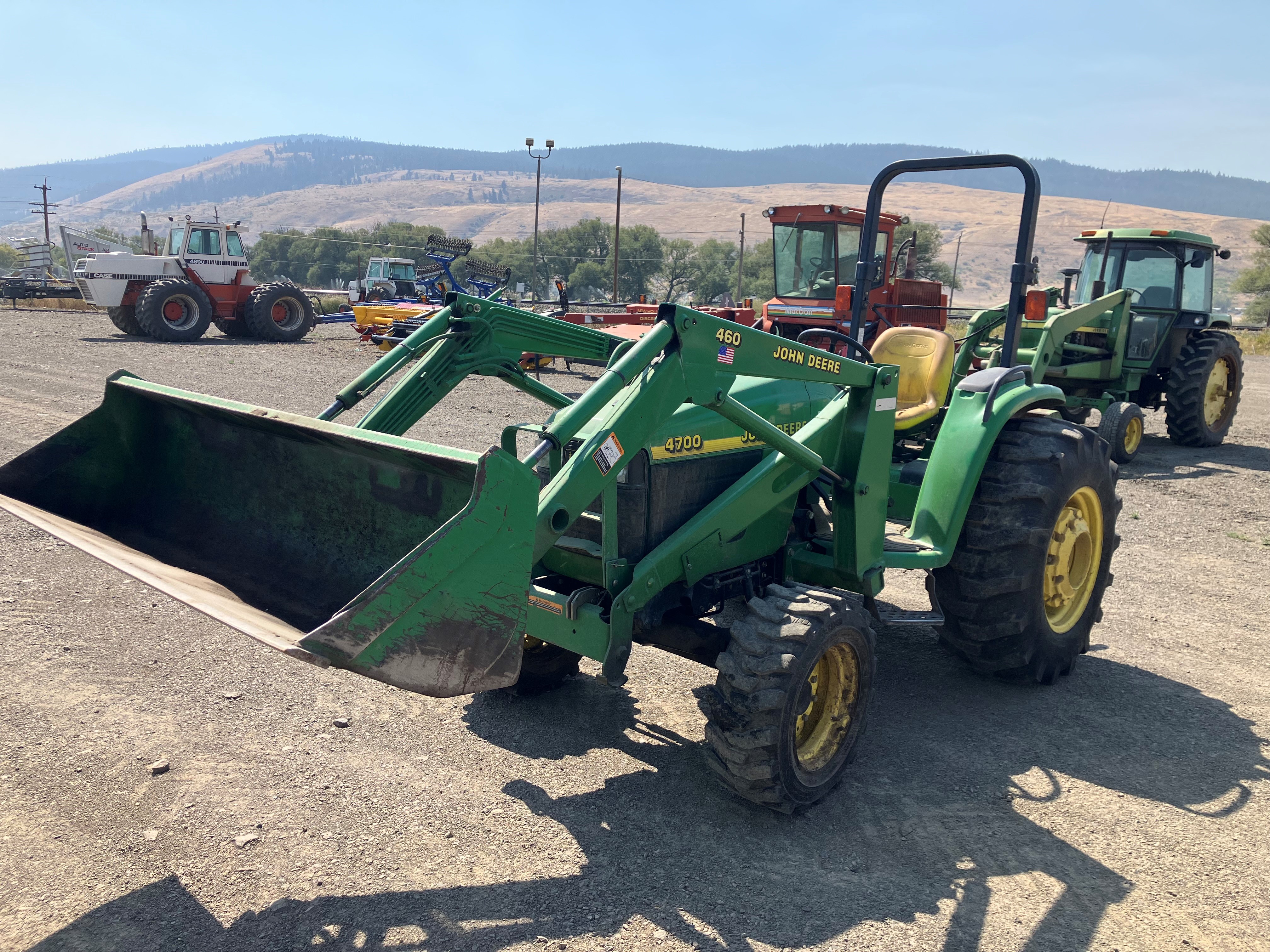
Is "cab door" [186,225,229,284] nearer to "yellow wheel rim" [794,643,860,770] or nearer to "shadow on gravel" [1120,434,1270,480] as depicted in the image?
"shadow on gravel" [1120,434,1270,480]

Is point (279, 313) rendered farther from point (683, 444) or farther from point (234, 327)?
point (683, 444)

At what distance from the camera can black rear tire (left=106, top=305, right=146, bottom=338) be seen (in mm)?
20703

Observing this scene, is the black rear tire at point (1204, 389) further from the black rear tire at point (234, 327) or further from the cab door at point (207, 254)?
the cab door at point (207, 254)

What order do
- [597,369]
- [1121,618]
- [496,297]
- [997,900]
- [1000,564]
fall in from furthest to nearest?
1. [496,297]
2. [597,369]
3. [1121,618]
4. [1000,564]
5. [997,900]

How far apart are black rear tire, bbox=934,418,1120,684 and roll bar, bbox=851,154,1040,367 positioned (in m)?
0.54

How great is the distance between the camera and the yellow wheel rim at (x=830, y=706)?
365 centimetres

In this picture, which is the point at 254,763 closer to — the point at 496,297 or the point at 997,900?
the point at 997,900

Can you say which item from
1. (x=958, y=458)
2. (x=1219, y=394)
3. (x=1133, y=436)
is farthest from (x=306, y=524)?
(x=1219, y=394)

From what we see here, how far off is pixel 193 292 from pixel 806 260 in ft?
45.2

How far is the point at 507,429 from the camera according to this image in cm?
323

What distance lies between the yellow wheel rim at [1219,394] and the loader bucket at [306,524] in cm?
1224

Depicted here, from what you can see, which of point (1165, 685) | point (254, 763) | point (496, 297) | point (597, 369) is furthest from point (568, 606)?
point (496, 297)

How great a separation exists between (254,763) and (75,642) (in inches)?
68.5

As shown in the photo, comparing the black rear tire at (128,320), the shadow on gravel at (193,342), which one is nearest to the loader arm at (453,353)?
the shadow on gravel at (193,342)
